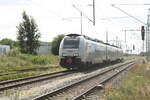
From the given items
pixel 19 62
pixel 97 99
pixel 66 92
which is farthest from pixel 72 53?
pixel 97 99

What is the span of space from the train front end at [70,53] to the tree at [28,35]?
33.7 meters

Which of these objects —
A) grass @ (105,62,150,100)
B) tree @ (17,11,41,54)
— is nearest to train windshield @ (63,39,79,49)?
grass @ (105,62,150,100)

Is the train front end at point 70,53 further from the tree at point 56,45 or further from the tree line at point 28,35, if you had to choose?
the tree at point 56,45

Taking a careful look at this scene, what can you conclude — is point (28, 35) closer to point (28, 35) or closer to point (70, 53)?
point (28, 35)

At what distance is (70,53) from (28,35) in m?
35.4

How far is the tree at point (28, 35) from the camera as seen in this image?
63.0m

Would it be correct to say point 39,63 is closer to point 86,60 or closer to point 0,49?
point 86,60

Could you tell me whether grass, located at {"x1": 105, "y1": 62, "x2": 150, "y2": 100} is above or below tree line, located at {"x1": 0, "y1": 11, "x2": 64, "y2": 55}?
below

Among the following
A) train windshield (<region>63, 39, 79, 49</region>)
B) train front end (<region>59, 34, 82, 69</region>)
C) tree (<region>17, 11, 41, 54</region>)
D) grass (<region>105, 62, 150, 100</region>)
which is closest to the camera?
grass (<region>105, 62, 150, 100</region>)

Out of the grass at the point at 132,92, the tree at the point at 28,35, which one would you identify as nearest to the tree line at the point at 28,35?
the tree at the point at 28,35

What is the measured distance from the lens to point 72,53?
95.1ft

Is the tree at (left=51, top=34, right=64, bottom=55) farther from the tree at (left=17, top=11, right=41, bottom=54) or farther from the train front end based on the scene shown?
the train front end

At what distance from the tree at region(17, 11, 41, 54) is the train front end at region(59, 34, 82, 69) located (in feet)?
110

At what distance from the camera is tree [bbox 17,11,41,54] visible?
63.0 meters
